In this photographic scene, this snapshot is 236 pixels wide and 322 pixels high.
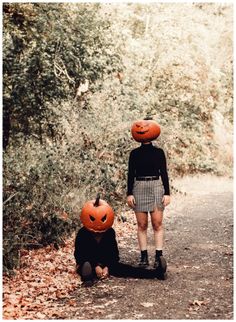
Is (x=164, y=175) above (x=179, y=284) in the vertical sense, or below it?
above

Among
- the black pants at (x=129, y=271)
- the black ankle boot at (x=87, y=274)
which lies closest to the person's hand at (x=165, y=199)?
the black pants at (x=129, y=271)

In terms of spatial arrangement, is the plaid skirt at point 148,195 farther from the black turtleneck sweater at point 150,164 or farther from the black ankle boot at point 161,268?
the black ankle boot at point 161,268

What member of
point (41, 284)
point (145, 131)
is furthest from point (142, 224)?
point (41, 284)

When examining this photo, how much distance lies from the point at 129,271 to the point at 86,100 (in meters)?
5.98

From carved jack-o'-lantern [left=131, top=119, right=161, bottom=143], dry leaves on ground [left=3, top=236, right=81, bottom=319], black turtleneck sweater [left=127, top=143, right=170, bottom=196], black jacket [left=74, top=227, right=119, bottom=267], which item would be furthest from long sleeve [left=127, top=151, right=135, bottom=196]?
dry leaves on ground [left=3, top=236, right=81, bottom=319]

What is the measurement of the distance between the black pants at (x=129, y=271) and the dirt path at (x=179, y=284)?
98 mm

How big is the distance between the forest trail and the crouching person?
0.12 m

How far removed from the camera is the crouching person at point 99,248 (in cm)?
573

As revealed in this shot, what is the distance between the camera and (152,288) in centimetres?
539

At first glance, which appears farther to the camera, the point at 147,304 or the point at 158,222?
the point at 158,222

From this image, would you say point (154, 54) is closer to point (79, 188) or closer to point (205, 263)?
point (79, 188)

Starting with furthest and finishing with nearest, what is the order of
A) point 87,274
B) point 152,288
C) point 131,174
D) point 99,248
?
point 131,174, point 99,248, point 87,274, point 152,288

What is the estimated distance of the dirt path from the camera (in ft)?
15.6

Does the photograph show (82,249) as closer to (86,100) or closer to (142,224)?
(142,224)
